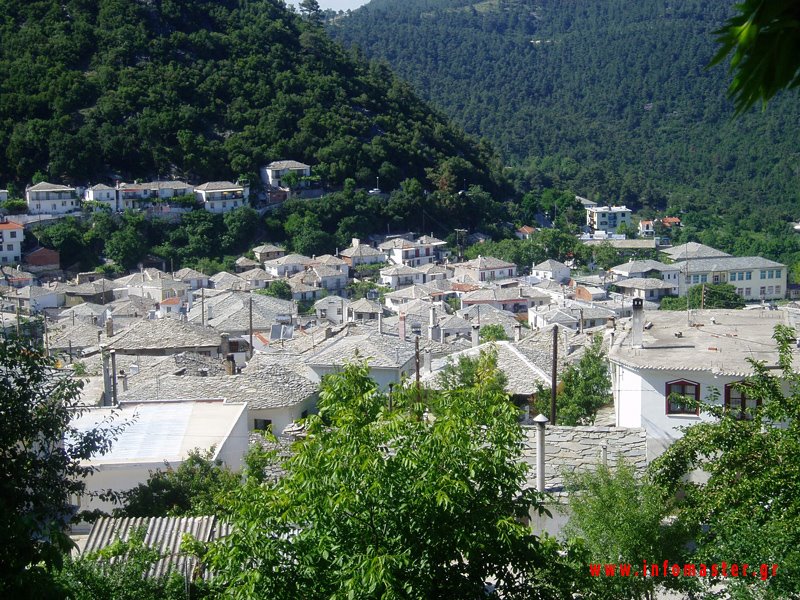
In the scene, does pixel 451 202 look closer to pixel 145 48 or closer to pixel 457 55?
pixel 145 48

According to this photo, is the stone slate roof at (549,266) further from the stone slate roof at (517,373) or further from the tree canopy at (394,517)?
the tree canopy at (394,517)

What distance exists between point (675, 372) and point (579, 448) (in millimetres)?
1654

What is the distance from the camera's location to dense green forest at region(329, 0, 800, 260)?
8969cm

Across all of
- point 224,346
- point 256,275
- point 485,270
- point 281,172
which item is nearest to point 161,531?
point 224,346

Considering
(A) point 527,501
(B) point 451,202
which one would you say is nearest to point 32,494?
(A) point 527,501

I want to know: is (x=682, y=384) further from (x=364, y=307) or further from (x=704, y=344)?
(x=364, y=307)

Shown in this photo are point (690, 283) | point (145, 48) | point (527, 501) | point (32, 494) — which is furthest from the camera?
point (145, 48)

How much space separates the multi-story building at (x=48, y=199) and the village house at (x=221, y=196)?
24.7 feet

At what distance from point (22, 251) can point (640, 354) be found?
45948 millimetres

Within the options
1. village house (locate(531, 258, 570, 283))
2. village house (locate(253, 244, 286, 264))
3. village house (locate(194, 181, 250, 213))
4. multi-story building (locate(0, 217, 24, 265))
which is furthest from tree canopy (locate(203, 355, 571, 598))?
village house (locate(194, 181, 250, 213))

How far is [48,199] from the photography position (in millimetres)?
57000

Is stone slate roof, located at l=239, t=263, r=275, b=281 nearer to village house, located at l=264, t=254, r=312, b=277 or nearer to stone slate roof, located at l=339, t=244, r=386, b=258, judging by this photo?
village house, located at l=264, t=254, r=312, b=277

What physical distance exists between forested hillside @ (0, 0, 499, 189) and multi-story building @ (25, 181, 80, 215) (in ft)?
12.5

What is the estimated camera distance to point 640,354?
13414 mm
